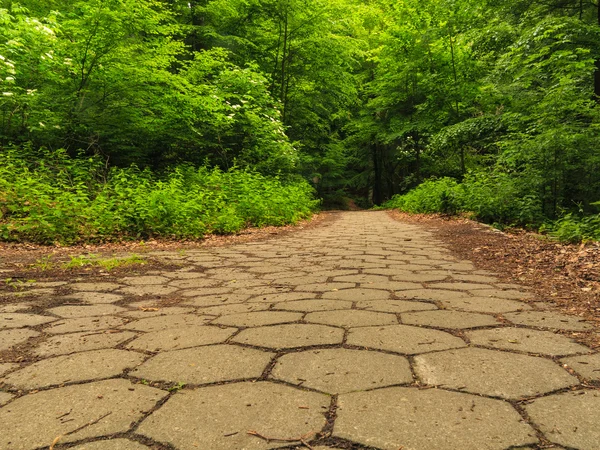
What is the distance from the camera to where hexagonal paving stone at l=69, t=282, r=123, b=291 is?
10.5 ft

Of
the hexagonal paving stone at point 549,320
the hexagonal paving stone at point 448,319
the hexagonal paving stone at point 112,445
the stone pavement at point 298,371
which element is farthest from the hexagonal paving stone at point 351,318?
the hexagonal paving stone at point 112,445

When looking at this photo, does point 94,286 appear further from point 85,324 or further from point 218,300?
point 218,300

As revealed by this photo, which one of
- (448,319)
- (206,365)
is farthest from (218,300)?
(448,319)

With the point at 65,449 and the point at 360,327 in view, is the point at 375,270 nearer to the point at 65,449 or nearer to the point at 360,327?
the point at 360,327

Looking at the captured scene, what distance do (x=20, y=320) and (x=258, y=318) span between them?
1.49m

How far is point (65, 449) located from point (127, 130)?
876cm

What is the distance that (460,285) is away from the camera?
322cm

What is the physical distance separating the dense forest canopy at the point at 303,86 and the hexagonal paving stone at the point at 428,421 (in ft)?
16.1

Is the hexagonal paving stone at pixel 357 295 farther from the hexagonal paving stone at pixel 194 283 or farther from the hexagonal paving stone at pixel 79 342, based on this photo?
the hexagonal paving stone at pixel 79 342

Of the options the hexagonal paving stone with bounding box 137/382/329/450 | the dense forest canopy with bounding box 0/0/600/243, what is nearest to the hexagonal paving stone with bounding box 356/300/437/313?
the hexagonal paving stone with bounding box 137/382/329/450

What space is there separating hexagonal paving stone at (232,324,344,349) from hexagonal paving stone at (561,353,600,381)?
3.38 ft

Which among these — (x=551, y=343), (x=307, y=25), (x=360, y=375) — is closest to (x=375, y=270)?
(x=551, y=343)

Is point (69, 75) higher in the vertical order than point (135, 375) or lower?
higher

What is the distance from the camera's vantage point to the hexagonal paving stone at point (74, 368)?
1.58 metres
